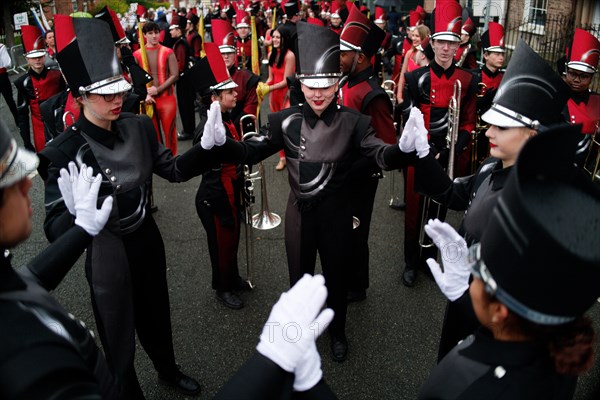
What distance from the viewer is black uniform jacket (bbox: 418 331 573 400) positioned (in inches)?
59.6

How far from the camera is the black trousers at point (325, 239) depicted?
3474mm

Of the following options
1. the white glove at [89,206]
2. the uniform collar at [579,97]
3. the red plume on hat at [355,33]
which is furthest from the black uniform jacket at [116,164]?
the uniform collar at [579,97]

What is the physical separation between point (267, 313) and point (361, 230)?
3.59ft

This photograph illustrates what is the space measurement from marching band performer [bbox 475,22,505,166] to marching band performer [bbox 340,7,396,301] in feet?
6.11

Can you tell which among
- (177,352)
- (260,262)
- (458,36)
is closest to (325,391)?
(177,352)

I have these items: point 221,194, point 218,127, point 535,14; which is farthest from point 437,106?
point 535,14

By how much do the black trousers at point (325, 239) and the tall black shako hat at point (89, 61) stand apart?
144cm

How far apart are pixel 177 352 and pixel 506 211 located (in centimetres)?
316

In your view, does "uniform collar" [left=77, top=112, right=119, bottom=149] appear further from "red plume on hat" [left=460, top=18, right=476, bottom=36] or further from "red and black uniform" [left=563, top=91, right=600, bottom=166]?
"red plume on hat" [left=460, top=18, right=476, bottom=36]

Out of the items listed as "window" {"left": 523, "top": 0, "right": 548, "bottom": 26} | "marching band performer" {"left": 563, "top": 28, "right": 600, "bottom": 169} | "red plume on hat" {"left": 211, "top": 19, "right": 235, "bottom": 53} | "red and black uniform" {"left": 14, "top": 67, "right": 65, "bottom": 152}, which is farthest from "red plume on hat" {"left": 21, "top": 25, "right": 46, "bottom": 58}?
"window" {"left": 523, "top": 0, "right": 548, "bottom": 26}

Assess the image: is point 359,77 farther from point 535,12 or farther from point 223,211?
point 535,12

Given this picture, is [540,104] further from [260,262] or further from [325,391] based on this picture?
[260,262]

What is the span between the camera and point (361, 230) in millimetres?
4324

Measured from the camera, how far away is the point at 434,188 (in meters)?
2.88
